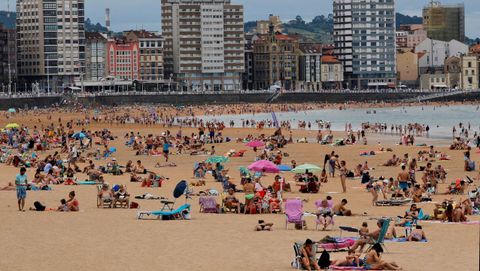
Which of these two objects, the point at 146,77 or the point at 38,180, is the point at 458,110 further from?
the point at 38,180

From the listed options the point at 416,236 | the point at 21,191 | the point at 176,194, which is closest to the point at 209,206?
the point at 176,194

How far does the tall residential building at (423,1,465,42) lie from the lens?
19112 centimetres

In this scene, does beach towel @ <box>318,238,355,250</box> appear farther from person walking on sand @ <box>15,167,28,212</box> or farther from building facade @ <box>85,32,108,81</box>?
building facade @ <box>85,32,108,81</box>

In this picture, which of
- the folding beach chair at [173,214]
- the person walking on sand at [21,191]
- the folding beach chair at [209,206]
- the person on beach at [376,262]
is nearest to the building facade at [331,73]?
the folding beach chair at [209,206]

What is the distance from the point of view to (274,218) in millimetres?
22938

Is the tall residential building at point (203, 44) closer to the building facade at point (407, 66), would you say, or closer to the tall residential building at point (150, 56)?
the tall residential building at point (150, 56)

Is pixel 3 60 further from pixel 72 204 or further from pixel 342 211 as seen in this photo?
pixel 342 211

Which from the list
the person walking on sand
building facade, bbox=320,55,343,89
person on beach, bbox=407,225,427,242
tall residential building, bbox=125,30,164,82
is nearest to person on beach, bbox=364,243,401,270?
person on beach, bbox=407,225,427,242

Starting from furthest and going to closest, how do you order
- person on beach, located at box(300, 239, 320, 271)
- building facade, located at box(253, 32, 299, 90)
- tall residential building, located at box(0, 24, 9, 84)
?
building facade, located at box(253, 32, 299, 90)
tall residential building, located at box(0, 24, 9, 84)
person on beach, located at box(300, 239, 320, 271)

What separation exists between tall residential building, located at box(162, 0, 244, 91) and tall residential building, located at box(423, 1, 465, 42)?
4773 centimetres

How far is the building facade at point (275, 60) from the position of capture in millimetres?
155000

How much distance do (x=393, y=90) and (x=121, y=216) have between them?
418 ft

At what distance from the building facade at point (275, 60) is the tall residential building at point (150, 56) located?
15459mm

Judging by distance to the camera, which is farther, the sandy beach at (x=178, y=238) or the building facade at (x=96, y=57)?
the building facade at (x=96, y=57)
